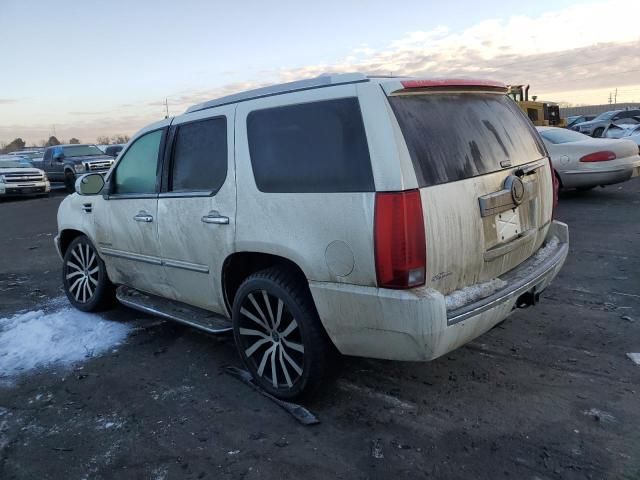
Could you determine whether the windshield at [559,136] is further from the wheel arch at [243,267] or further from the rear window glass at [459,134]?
the wheel arch at [243,267]

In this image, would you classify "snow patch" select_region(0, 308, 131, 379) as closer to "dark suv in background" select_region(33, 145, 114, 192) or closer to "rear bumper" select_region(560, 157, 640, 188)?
"rear bumper" select_region(560, 157, 640, 188)

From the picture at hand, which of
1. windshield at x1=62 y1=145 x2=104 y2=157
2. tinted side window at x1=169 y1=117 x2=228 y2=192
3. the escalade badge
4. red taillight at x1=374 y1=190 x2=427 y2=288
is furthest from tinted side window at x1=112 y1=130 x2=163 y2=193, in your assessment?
windshield at x1=62 y1=145 x2=104 y2=157

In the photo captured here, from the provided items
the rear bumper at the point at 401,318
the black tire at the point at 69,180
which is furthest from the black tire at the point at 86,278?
the black tire at the point at 69,180

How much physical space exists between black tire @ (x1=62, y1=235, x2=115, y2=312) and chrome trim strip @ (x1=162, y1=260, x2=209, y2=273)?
1.30 metres

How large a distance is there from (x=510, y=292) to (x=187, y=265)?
89.9 inches

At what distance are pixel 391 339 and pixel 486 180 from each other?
3.65ft

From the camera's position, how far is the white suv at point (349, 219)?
2.73 m

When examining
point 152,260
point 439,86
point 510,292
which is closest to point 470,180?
point 439,86

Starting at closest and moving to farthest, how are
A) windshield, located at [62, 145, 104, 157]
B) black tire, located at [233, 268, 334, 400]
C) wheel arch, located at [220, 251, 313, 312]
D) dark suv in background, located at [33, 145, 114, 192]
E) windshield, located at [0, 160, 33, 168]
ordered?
black tire, located at [233, 268, 334, 400] → wheel arch, located at [220, 251, 313, 312] → windshield, located at [0, 160, 33, 168] → dark suv in background, located at [33, 145, 114, 192] → windshield, located at [62, 145, 104, 157]

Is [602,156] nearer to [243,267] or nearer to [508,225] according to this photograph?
[508,225]

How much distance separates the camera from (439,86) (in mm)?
3100

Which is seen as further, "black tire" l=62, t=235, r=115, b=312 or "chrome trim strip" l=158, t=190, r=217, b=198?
"black tire" l=62, t=235, r=115, b=312

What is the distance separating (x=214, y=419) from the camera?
3.27m

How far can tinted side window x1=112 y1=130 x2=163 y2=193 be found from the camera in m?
4.33
